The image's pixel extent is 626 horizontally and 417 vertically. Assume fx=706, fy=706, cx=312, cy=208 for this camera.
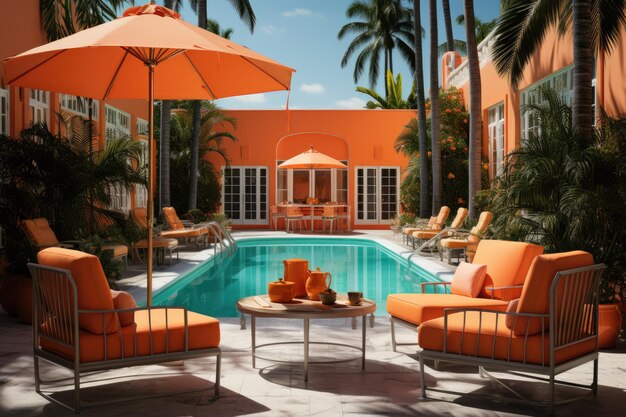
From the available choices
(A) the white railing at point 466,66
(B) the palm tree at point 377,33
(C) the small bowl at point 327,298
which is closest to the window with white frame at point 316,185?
(A) the white railing at point 466,66

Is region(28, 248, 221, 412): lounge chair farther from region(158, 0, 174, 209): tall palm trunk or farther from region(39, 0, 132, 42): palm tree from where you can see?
region(158, 0, 174, 209): tall palm trunk

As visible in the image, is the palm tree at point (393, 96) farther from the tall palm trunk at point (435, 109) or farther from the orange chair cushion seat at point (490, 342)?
the orange chair cushion seat at point (490, 342)

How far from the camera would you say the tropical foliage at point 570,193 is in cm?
597

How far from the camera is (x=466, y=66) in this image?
61.5 ft

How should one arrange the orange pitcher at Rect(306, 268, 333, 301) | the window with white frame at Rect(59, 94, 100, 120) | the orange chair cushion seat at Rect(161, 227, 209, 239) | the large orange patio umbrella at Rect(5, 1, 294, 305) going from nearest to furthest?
the large orange patio umbrella at Rect(5, 1, 294, 305) → the orange pitcher at Rect(306, 268, 333, 301) → the window with white frame at Rect(59, 94, 100, 120) → the orange chair cushion seat at Rect(161, 227, 209, 239)

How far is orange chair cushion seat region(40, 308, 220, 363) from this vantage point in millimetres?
4129

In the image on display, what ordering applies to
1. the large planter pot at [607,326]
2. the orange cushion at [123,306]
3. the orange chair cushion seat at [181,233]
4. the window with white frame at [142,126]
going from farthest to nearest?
the window with white frame at [142,126], the orange chair cushion seat at [181,233], the large planter pot at [607,326], the orange cushion at [123,306]

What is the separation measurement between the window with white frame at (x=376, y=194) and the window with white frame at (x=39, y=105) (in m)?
13.2

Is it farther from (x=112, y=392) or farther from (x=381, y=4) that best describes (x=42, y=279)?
(x=381, y=4)

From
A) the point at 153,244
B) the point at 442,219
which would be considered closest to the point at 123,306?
the point at 153,244

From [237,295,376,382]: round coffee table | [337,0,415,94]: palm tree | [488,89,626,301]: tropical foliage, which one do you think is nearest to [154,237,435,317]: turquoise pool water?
[488,89,626,301]: tropical foliage

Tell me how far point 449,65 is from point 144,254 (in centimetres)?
1249

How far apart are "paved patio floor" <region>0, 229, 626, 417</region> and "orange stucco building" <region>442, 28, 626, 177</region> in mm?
2934

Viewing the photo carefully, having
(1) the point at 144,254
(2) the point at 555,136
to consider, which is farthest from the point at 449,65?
(2) the point at 555,136
